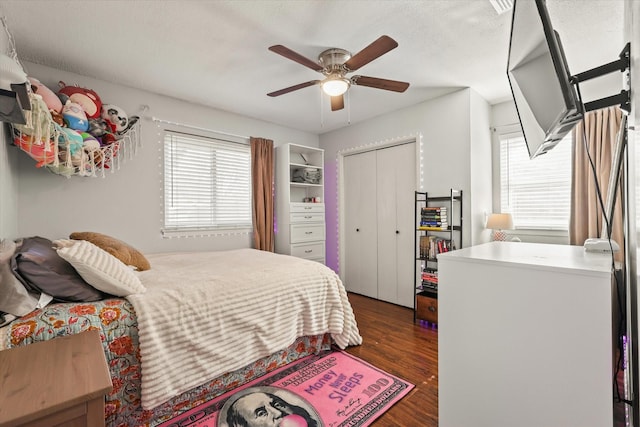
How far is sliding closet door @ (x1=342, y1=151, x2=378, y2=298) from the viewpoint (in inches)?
158

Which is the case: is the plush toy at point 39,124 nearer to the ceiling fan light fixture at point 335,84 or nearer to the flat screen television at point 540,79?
the ceiling fan light fixture at point 335,84

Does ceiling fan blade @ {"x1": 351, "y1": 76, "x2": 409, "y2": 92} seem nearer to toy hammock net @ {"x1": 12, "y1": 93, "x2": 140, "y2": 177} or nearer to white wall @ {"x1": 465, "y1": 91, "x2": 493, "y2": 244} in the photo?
white wall @ {"x1": 465, "y1": 91, "x2": 493, "y2": 244}

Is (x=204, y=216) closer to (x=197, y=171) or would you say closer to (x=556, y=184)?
(x=197, y=171)

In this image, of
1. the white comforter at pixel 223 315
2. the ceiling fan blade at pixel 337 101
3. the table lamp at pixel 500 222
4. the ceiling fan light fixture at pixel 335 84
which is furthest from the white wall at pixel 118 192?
the table lamp at pixel 500 222

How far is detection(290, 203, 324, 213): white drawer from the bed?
1.47 metres

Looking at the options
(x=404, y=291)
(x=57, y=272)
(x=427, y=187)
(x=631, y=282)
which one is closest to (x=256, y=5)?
(x=57, y=272)

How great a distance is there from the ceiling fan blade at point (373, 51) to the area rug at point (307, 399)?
7.30ft

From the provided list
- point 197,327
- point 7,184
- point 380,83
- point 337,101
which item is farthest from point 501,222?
point 7,184

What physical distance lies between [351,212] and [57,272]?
3.42 m

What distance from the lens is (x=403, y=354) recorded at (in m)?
2.36

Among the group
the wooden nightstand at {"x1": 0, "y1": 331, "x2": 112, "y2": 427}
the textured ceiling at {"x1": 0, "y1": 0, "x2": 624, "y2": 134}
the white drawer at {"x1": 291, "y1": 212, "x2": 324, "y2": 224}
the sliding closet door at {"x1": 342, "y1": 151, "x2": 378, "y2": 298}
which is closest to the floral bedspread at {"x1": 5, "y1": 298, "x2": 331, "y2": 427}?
the wooden nightstand at {"x1": 0, "y1": 331, "x2": 112, "y2": 427}

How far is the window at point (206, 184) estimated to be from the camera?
3223 mm

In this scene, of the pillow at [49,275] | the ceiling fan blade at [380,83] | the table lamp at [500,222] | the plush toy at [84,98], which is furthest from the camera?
the table lamp at [500,222]

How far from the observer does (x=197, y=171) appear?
3.43 metres
